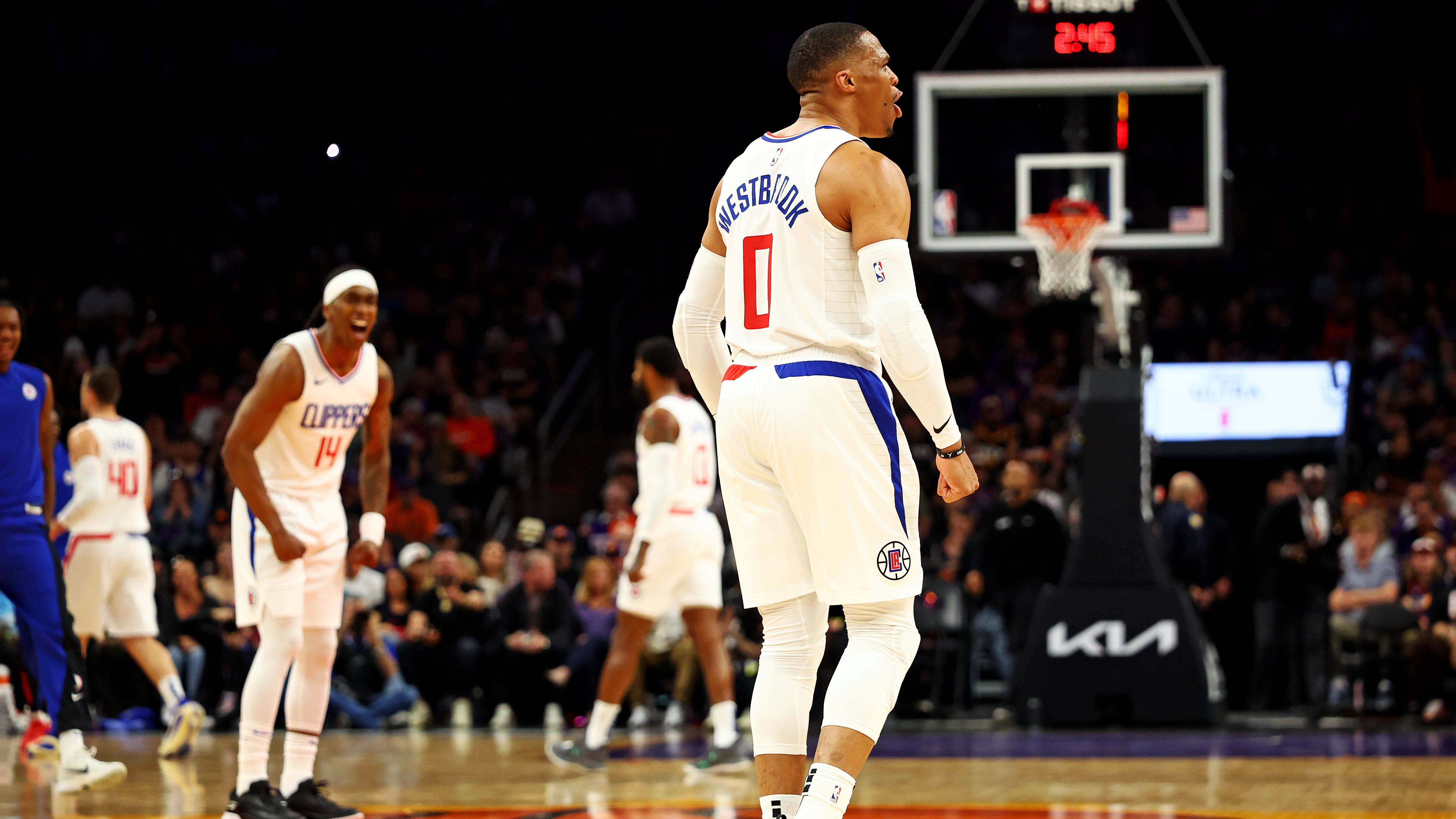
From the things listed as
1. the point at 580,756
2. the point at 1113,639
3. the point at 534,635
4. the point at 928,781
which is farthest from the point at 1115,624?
the point at 534,635

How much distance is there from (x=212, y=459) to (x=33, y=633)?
9.62 meters

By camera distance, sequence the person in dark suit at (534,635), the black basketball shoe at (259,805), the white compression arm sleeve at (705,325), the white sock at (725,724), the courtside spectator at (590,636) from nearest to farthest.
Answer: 1. the white compression arm sleeve at (705,325)
2. the black basketball shoe at (259,805)
3. the white sock at (725,724)
4. the courtside spectator at (590,636)
5. the person in dark suit at (534,635)

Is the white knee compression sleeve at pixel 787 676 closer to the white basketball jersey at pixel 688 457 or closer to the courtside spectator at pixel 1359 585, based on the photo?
the white basketball jersey at pixel 688 457

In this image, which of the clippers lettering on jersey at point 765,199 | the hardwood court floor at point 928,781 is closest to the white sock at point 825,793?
the clippers lettering on jersey at point 765,199

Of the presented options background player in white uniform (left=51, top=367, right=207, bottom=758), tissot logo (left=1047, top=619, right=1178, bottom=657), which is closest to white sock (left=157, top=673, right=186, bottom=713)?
background player in white uniform (left=51, top=367, right=207, bottom=758)

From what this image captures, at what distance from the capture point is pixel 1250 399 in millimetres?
16969

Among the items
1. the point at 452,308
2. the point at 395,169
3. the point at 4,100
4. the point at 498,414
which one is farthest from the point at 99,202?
the point at 498,414

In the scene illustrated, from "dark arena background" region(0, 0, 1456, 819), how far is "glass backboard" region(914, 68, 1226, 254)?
39mm

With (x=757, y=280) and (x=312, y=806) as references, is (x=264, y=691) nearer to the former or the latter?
(x=312, y=806)

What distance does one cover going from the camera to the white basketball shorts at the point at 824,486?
457 centimetres

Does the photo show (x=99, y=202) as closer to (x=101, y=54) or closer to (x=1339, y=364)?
(x=101, y=54)

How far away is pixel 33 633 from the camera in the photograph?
7.59 m

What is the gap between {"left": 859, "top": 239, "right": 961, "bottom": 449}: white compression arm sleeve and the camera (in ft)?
14.6

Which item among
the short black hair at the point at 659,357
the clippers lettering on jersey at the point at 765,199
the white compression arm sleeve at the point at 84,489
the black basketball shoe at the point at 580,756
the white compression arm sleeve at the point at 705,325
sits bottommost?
the black basketball shoe at the point at 580,756
